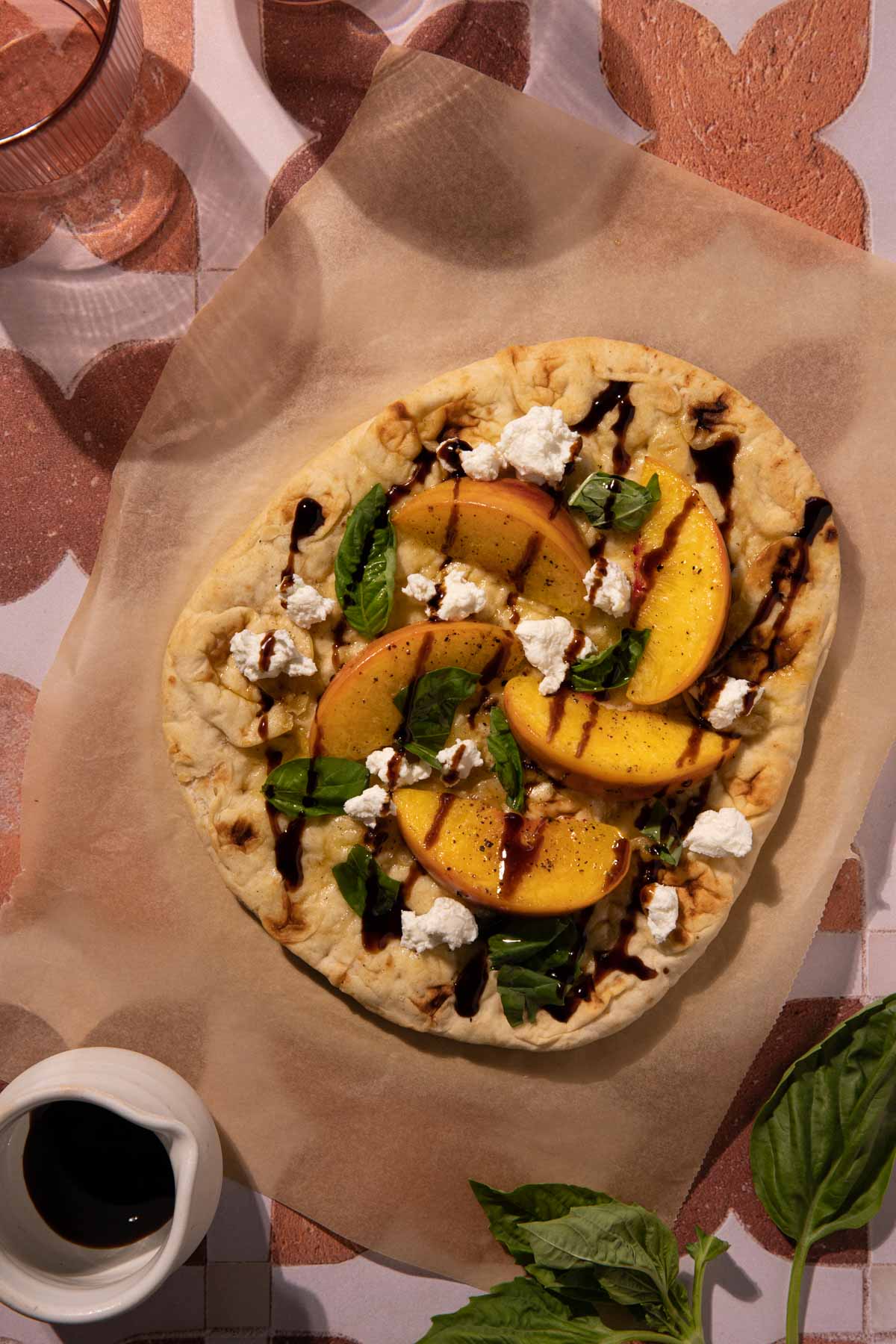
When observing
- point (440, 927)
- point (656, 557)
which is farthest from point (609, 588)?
point (440, 927)

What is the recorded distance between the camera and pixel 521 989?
126 inches

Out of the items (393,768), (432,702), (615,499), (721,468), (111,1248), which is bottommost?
(111,1248)

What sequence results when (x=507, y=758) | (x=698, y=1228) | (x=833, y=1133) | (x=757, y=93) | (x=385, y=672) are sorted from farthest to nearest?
1. (x=757, y=93)
2. (x=698, y=1228)
3. (x=833, y=1133)
4. (x=507, y=758)
5. (x=385, y=672)

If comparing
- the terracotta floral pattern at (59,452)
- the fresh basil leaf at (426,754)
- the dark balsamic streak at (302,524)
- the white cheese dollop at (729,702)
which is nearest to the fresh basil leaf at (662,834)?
the white cheese dollop at (729,702)

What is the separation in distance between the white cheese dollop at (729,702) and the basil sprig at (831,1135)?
1025 mm

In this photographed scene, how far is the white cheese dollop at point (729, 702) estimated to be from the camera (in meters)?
3.14

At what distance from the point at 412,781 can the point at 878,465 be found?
1.92 m

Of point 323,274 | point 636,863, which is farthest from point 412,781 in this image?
point 323,274

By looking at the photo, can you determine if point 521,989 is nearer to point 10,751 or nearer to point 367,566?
point 367,566

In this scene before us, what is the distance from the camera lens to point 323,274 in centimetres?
337

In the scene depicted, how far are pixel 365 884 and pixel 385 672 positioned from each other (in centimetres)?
69

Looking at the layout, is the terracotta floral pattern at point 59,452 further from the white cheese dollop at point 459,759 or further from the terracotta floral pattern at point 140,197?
the white cheese dollop at point 459,759

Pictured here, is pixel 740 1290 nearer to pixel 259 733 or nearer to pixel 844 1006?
pixel 844 1006

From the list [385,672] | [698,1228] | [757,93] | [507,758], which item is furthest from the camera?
[757,93]
